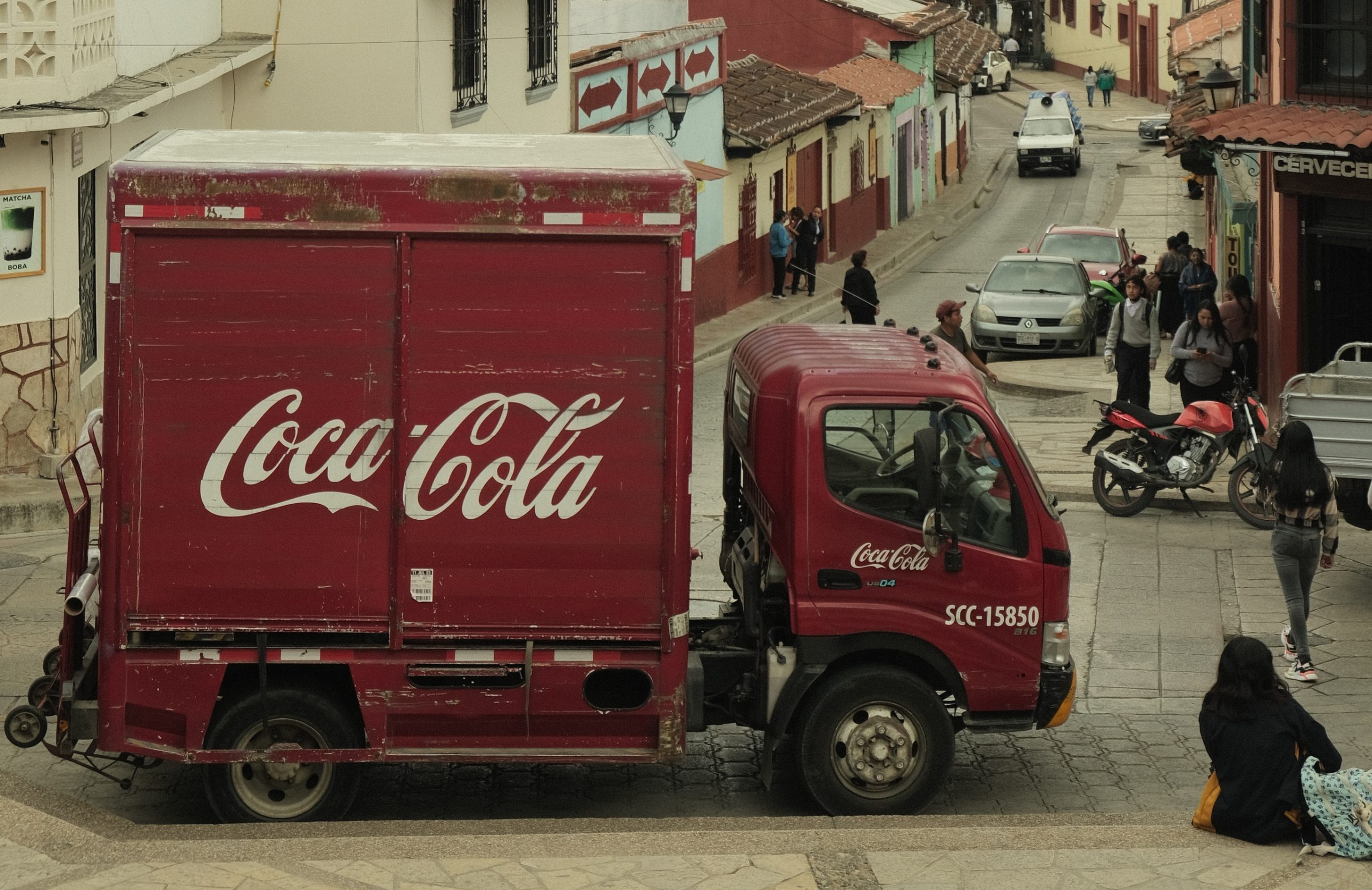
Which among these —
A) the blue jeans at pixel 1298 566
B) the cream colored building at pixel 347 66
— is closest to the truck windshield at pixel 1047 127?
the cream colored building at pixel 347 66

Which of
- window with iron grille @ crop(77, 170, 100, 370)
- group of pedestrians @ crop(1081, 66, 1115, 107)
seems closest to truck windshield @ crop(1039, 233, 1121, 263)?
window with iron grille @ crop(77, 170, 100, 370)

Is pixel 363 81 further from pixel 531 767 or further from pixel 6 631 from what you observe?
pixel 531 767

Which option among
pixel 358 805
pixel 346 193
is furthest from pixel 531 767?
pixel 346 193

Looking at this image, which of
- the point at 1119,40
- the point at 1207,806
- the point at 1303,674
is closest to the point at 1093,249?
the point at 1303,674

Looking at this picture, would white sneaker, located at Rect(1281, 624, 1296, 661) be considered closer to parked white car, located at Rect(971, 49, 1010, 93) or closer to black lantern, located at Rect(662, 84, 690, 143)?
black lantern, located at Rect(662, 84, 690, 143)

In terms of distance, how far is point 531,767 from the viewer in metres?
9.53

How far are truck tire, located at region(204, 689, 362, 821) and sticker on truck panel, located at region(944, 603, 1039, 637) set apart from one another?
2.80 metres

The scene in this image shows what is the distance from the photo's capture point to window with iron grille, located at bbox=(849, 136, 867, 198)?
131ft

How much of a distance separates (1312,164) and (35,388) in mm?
11081

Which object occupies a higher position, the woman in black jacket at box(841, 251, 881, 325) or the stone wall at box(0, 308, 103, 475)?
the woman in black jacket at box(841, 251, 881, 325)

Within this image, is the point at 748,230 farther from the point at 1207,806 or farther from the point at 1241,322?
the point at 1207,806

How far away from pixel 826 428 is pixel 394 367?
1997 mm

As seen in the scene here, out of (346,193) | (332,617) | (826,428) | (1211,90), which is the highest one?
(1211,90)

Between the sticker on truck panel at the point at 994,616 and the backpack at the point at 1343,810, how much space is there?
1.44 metres
